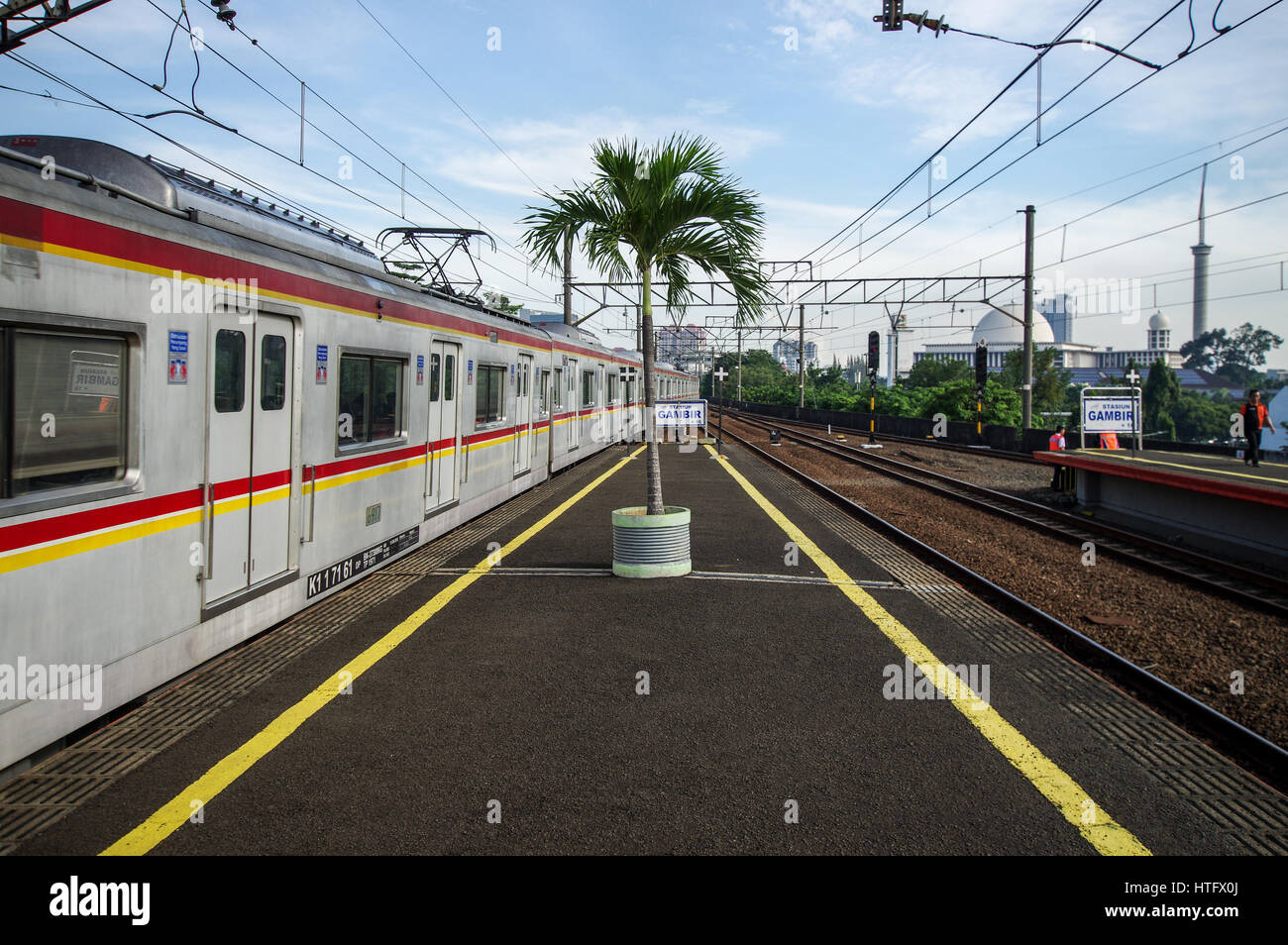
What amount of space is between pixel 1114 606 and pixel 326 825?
25.1 feet

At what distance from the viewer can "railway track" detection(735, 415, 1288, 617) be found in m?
8.74

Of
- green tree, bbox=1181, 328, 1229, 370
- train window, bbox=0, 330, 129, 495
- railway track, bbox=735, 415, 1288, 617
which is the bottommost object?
railway track, bbox=735, 415, 1288, 617

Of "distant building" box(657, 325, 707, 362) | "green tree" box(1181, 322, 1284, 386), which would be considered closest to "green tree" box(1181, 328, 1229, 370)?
"green tree" box(1181, 322, 1284, 386)

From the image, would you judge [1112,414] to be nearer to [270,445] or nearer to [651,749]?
[651,749]

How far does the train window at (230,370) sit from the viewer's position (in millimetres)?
5594

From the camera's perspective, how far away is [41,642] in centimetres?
401

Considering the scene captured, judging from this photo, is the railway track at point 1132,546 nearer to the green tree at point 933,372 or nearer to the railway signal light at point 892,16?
the railway signal light at point 892,16

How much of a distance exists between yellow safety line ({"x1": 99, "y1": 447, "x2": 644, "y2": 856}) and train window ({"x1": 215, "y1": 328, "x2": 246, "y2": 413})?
205cm

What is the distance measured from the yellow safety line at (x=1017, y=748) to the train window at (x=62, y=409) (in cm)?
530

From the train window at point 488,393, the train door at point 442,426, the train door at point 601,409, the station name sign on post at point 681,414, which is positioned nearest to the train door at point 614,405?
the train door at point 601,409

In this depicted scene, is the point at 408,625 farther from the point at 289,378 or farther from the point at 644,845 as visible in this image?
the point at 644,845

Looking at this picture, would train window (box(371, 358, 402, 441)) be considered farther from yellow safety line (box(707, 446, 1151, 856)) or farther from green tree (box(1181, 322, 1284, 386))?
green tree (box(1181, 322, 1284, 386))

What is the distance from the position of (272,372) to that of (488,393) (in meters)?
6.32
